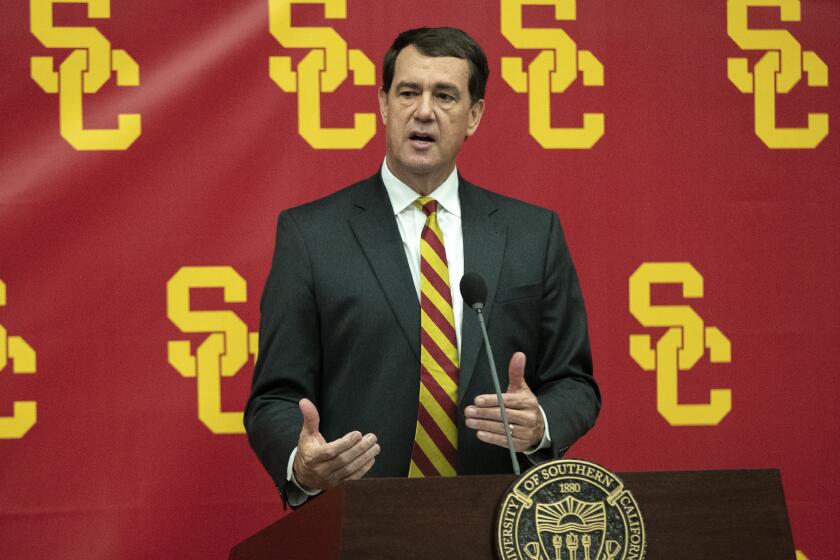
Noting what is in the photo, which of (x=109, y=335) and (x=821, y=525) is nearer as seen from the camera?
(x=109, y=335)

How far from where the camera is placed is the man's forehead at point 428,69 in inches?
81.4

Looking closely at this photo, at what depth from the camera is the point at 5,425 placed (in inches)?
96.3

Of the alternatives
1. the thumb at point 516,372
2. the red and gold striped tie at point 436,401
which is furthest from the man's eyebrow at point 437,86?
the thumb at point 516,372

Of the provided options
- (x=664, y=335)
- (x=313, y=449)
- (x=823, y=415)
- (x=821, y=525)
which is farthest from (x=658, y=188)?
(x=313, y=449)

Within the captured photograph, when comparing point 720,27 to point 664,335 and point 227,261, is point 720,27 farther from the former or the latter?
point 227,261

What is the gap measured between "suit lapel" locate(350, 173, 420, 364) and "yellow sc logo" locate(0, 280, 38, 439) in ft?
2.89

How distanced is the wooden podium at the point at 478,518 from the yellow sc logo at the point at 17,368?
45.9 inches

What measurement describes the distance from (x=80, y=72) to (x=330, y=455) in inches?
55.9

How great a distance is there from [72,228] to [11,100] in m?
0.31

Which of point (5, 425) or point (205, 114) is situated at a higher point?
point (205, 114)

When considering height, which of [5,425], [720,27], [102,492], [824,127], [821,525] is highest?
[720,27]

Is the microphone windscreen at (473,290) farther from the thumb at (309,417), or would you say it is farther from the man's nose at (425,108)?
the man's nose at (425,108)

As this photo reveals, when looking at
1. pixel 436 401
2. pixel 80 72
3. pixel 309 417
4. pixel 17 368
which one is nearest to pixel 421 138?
pixel 436 401

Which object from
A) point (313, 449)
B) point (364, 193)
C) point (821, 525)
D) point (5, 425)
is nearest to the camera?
point (313, 449)
